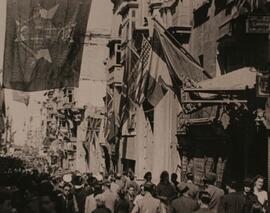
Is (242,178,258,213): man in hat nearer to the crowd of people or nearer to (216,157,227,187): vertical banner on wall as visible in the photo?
the crowd of people

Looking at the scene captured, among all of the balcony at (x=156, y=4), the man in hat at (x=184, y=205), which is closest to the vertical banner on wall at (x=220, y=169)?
the man in hat at (x=184, y=205)

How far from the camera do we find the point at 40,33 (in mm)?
17703

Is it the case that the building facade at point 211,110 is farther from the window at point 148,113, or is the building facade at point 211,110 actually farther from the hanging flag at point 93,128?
the hanging flag at point 93,128

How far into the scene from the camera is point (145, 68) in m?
24.4

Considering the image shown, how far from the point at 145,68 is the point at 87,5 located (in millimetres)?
7337

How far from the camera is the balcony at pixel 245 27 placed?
16641 millimetres

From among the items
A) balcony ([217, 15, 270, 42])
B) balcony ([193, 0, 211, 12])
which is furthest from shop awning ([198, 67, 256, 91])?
balcony ([193, 0, 211, 12])

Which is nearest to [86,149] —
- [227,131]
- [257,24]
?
[227,131]

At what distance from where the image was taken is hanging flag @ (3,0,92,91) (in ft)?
57.3

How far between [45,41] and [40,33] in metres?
0.25

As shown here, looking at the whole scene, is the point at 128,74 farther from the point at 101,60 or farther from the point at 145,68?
the point at 101,60

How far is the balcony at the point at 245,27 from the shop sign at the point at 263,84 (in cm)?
233

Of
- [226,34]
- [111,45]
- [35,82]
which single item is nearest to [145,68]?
Result: [226,34]

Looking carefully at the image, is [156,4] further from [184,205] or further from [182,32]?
[184,205]
